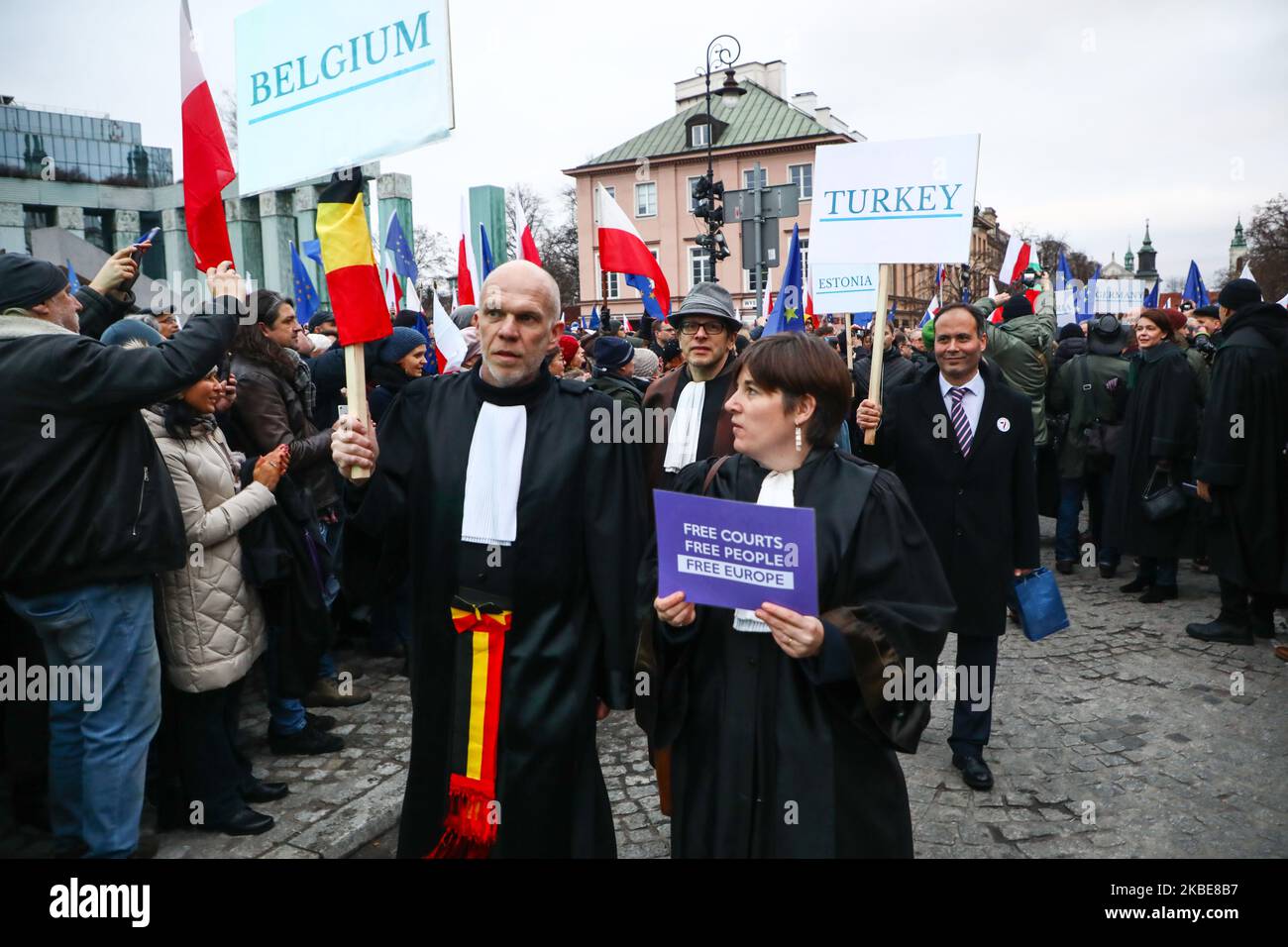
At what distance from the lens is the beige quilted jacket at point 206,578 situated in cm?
375

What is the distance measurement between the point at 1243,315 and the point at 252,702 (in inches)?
275

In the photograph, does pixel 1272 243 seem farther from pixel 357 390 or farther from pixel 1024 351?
pixel 357 390

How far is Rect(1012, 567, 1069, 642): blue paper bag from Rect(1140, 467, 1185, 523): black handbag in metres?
3.13

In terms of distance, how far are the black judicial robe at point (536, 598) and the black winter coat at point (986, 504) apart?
81.9 inches

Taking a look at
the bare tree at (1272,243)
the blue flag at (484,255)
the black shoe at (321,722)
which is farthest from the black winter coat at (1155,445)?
the bare tree at (1272,243)

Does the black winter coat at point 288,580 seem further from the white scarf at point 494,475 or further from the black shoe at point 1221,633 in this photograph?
the black shoe at point 1221,633

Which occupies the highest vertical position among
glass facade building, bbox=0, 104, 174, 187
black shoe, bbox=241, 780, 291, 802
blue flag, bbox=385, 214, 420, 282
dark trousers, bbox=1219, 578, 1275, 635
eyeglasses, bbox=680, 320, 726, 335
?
glass facade building, bbox=0, 104, 174, 187

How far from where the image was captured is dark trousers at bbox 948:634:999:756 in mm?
4340

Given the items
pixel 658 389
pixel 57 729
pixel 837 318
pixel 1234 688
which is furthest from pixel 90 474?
pixel 837 318

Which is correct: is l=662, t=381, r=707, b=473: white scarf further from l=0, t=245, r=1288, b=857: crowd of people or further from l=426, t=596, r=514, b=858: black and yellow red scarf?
l=426, t=596, r=514, b=858: black and yellow red scarf

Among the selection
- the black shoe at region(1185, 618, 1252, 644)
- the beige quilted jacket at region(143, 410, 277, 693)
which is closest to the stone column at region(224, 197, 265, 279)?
the beige quilted jacket at region(143, 410, 277, 693)

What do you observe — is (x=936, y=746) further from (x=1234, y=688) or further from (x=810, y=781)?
(x=810, y=781)
